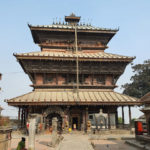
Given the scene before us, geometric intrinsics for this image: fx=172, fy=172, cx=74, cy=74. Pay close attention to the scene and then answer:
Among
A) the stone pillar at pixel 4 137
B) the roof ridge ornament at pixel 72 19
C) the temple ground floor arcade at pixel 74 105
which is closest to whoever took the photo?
the stone pillar at pixel 4 137

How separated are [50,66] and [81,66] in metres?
4.28

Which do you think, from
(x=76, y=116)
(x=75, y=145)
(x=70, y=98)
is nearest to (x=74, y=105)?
(x=70, y=98)

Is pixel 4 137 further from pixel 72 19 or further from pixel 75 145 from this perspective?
pixel 72 19

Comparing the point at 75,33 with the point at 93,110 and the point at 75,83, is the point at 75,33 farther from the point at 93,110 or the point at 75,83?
the point at 93,110

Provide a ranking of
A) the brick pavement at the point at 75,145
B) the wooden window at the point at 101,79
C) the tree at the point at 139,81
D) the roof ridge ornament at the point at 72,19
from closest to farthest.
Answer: the brick pavement at the point at 75,145, the wooden window at the point at 101,79, the roof ridge ornament at the point at 72,19, the tree at the point at 139,81

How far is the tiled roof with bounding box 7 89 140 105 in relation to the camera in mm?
20094

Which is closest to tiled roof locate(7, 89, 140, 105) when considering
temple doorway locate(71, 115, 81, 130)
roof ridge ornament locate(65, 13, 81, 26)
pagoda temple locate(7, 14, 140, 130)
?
pagoda temple locate(7, 14, 140, 130)

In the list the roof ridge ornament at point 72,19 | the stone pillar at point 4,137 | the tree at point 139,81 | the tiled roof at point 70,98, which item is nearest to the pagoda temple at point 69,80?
the tiled roof at point 70,98

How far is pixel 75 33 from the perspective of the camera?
2572 centimetres

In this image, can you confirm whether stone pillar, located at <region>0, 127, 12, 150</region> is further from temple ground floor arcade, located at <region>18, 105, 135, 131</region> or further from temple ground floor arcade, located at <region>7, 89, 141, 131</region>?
temple ground floor arcade, located at <region>18, 105, 135, 131</region>

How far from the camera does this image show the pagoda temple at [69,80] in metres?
21.0

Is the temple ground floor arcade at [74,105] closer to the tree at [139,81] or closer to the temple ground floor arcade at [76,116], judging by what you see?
the temple ground floor arcade at [76,116]

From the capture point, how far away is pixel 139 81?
147ft

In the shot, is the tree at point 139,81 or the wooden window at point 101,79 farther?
the tree at point 139,81
